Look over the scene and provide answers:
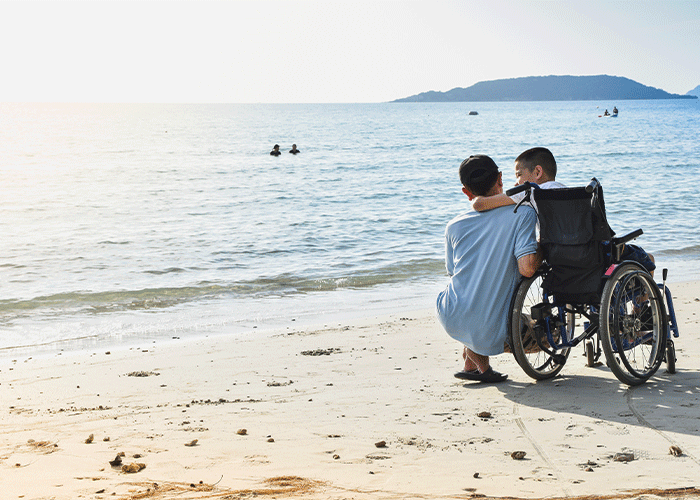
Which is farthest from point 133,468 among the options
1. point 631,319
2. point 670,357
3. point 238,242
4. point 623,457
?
point 238,242

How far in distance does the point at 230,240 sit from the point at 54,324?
6.08 meters

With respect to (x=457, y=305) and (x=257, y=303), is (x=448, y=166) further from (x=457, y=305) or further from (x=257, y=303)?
(x=457, y=305)

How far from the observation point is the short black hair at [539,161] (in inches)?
171

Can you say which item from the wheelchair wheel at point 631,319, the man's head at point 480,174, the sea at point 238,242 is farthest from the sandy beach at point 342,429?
the sea at point 238,242

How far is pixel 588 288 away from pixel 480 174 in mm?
958

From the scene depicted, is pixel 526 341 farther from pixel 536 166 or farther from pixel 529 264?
pixel 536 166

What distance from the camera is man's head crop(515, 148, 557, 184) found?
434cm

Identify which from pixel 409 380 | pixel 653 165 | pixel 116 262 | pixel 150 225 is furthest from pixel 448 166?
pixel 409 380

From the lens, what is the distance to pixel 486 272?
13.4ft

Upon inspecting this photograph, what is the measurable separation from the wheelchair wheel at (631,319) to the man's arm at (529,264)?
0.42 metres

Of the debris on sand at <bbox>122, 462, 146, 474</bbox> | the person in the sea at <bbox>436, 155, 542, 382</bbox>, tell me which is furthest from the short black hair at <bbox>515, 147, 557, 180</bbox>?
the debris on sand at <bbox>122, 462, 146, 474</bbox>

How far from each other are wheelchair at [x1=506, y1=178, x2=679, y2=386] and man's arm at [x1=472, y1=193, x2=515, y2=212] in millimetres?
90

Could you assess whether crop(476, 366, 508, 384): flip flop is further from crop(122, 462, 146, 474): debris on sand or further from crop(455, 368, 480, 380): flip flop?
crop(122, 462, 146, 474): debris on sand

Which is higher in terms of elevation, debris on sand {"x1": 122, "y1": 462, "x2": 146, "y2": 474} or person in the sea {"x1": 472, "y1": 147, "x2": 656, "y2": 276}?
person in the sea {"x1": 472, "y1": 147, "x2": 656, "y2": 276}
